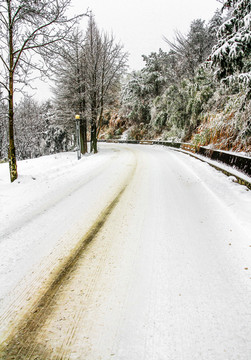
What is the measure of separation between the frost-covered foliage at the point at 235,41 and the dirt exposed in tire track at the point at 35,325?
841 cm

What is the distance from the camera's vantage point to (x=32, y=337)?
5.75 feet

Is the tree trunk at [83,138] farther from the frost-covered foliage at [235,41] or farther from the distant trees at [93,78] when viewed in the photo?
the frost-covered foliage at [235,41]

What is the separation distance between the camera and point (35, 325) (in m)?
1.87

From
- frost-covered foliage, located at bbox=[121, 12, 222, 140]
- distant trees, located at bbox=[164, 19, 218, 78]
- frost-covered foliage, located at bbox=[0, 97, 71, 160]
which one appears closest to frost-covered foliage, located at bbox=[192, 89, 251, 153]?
frost-covered foliage, located at bbox=[121, 12, 222, 140]

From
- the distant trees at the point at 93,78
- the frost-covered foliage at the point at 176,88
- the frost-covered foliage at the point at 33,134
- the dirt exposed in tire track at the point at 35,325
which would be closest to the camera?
the dirt exposed in tire track at the point at 35,325

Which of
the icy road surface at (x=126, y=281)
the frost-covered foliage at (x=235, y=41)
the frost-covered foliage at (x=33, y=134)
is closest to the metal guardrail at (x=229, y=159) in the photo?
the icy road surface at (x=126, y=281)

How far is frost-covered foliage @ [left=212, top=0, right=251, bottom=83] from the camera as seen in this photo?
23.5 feet

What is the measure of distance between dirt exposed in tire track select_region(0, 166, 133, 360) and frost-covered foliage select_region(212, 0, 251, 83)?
841cm

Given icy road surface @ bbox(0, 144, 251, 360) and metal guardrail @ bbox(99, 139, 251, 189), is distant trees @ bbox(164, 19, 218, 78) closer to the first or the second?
metal guardrail @ bbox(99, 139, 251, 189)

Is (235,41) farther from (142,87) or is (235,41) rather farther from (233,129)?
(142,87)

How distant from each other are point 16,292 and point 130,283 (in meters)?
1.25

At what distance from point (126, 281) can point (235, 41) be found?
865 centimetres

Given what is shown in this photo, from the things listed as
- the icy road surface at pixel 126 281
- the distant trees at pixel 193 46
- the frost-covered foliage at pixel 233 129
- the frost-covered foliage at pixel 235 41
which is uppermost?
the distant trees at pixel 193 46

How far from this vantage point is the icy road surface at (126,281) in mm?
1711
